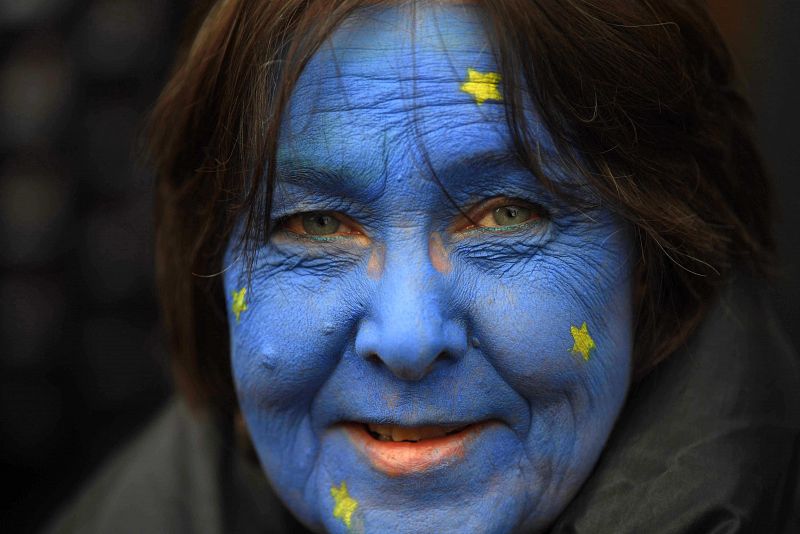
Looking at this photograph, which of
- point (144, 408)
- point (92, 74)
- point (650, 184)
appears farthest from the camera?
point (144, 408)

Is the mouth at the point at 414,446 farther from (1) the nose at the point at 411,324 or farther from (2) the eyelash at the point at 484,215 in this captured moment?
(2) the eyelash at the point at 484,215

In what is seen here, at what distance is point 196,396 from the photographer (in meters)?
2.07

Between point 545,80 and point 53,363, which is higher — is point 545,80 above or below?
above

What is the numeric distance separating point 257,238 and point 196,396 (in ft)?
1.96

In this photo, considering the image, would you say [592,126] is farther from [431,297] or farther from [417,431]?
[417,431]

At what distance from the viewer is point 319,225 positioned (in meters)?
1.58

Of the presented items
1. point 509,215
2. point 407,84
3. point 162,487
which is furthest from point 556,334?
point 162,487

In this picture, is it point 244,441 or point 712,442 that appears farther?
point 244,441

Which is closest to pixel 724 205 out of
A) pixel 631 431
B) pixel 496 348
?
pixel 631 431

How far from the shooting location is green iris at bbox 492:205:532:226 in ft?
4.99

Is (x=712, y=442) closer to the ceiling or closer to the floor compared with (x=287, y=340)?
closer to the floor

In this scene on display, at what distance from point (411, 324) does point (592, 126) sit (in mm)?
401

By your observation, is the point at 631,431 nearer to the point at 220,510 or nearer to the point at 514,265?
the point at 514,265

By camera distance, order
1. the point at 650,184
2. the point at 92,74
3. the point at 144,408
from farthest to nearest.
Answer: the point at 144,408, the point at 92,74, the point at 650,184
